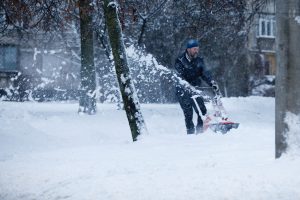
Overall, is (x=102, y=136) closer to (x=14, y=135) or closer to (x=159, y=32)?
(x=14, y=135)

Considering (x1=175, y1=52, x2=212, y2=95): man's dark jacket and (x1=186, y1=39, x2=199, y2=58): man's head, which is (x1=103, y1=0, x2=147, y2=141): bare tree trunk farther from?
(x1=186, y1=39, x2=199, y2=58): man's head

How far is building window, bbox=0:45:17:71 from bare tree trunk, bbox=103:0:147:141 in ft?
79.1

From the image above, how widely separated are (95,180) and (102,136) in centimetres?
591

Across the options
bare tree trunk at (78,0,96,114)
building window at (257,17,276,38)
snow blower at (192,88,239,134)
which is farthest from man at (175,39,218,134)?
building window at (257,17,276,38)

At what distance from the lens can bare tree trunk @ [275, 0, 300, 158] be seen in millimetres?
4652

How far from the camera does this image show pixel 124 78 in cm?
834

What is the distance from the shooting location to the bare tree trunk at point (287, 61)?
15.3ft

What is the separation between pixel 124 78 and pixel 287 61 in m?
4.02

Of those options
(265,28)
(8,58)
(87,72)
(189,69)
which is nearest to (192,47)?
(189,69)

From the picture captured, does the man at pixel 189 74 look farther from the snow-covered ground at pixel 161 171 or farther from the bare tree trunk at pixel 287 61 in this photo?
the bare tree trunk at pixel 287 61

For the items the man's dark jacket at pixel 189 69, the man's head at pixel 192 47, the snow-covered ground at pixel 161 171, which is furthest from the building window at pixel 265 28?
the snow-covered ground at pixel 161 171

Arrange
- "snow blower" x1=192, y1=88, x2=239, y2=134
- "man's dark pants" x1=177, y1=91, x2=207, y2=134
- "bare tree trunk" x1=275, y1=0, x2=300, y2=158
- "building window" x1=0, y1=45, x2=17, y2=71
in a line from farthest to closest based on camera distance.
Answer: "building window" x1=0, y1=45, x2=17, y2=71
"man's dark pants" x1=177, y1=91, x2=207, y2=134
"snow blower" x1=192, y1=88, x2=239, y2=134
"bare tree trunk" x1=275, y1=0, x2=300, y2=158

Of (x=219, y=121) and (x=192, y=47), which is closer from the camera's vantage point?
(x=192, y=47)

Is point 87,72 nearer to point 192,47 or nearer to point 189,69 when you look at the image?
point 189,69
